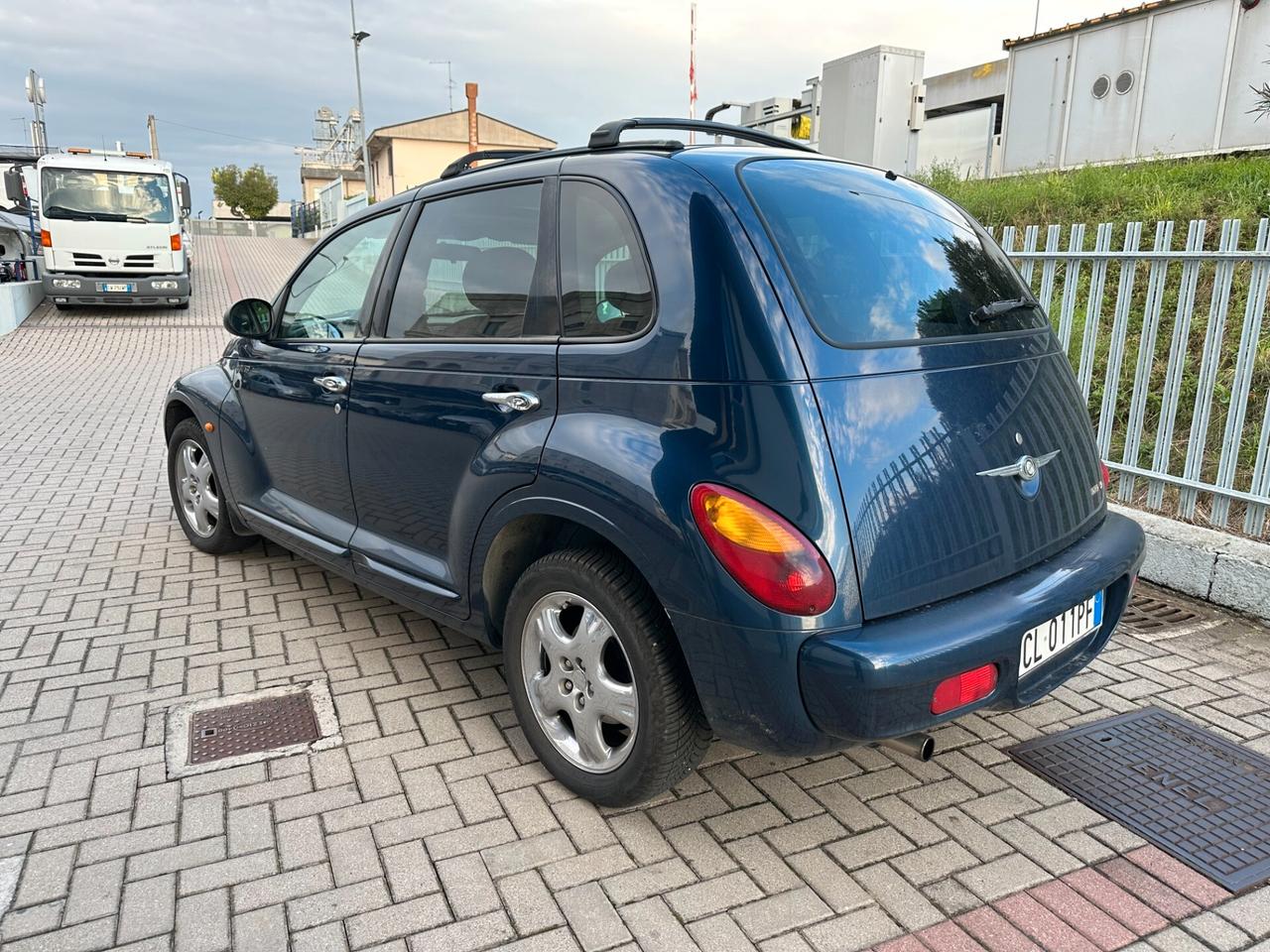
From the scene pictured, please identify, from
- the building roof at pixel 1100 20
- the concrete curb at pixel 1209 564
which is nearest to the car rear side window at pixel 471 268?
the concrete curb at pixel 1209 564

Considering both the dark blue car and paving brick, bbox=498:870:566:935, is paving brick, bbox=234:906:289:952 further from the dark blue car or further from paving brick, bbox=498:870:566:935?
the dark blue car

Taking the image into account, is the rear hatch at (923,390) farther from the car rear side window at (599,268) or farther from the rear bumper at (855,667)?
the car rear side window at (599,268)

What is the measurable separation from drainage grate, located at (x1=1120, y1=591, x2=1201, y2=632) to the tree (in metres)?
69.4

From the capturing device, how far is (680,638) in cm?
227

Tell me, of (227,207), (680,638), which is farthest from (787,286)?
(227,207)

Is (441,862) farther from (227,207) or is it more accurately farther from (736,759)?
(227,207)

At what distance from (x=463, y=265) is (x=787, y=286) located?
4.20 ft

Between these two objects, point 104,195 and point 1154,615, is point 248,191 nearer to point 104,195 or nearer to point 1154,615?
point 104,195

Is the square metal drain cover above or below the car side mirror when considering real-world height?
below

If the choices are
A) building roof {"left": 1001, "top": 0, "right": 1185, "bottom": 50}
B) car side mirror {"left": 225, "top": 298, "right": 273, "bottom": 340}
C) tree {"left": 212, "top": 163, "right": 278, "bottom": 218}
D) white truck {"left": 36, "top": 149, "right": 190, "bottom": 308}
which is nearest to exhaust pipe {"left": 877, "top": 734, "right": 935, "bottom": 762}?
car side mirror {"left": 225, "top": 298, "right": 273, "bottom": 340}

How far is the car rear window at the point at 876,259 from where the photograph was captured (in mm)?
2365

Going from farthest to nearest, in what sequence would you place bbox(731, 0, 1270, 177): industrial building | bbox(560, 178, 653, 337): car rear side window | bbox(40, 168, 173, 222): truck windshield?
bbox(40, 168, 173, 222): truck windshield
bbox(731, 0, 1270, 177): industrial building
bbox(560, 178, 653, 337): car rear side window

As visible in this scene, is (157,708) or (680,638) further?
(157,708)

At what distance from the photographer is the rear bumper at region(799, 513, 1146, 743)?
2.08 m
